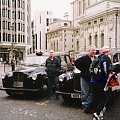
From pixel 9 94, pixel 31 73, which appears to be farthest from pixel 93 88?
pixel 9 94

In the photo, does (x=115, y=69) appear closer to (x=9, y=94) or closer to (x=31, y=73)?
(x=31, y=73)

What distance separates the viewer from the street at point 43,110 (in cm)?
792

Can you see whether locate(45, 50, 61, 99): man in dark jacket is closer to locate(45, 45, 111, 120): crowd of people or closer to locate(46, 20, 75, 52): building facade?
locate(45, 45, 111, 120): crowd of people

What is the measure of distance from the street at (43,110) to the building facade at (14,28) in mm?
63939

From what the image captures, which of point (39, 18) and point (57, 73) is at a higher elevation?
point (39, 18)

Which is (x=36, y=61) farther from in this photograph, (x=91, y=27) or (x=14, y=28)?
(x=91, y=27)

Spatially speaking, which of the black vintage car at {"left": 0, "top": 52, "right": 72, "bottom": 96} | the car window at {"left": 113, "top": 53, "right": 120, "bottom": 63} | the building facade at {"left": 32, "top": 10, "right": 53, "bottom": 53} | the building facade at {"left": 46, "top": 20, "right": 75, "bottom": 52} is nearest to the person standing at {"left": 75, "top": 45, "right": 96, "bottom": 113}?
the car window at {"left": 113, "top": 53, "right": 120, "bottom": 63}

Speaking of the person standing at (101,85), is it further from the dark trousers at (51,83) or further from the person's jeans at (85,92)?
the dark trousers at (51,83)

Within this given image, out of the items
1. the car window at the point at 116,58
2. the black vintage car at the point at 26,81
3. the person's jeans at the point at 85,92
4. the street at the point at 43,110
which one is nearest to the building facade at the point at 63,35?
the black vintage car at the point at 26,81

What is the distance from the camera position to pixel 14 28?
77.3m

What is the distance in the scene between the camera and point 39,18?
134375 mm

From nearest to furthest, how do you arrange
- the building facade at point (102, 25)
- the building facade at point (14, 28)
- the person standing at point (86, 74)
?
the person standing at point (86, 74)
the building facade at point (102, 25)
the building facade at point (14, 28)

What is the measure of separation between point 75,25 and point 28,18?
26309 millimetres

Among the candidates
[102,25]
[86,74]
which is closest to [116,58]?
[86,74]
